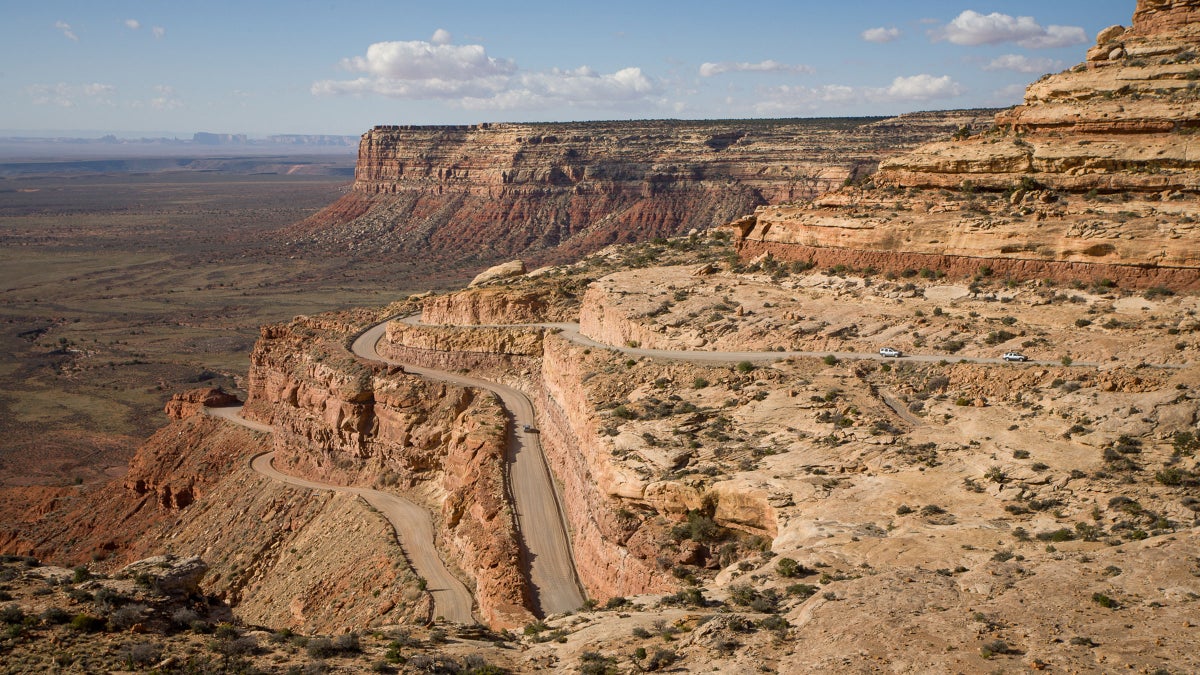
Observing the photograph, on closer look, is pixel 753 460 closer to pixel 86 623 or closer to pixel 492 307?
pixel 86 623

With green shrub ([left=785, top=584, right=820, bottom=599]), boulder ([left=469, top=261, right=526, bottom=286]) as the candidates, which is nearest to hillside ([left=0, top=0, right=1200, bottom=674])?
green shrub ([left=785, top=584, right=820, bottom=599])

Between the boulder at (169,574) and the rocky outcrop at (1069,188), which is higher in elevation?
the rocky outcrop at (1069,188)

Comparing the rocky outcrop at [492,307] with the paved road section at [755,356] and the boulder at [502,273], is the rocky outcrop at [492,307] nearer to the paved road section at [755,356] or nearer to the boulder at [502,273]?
the paved road section at [755,356]

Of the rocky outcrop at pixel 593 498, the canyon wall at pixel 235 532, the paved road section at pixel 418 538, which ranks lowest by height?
the canyon wall at pixel 235 532

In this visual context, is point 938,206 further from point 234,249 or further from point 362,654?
point 234,249

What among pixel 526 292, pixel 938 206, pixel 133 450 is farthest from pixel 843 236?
pixel 133 450

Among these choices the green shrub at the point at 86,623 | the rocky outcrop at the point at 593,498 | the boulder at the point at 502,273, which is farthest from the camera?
the boulder at the point at 502,273

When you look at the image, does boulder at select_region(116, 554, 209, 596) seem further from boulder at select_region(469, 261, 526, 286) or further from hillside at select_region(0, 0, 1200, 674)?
boulder at select_region(469, 261, 526, 286)

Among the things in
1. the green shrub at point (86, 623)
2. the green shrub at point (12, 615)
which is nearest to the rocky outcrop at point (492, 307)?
the green shrub at point (86, 623)

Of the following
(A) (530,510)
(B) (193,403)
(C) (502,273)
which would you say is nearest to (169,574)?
(A) (530,510)
